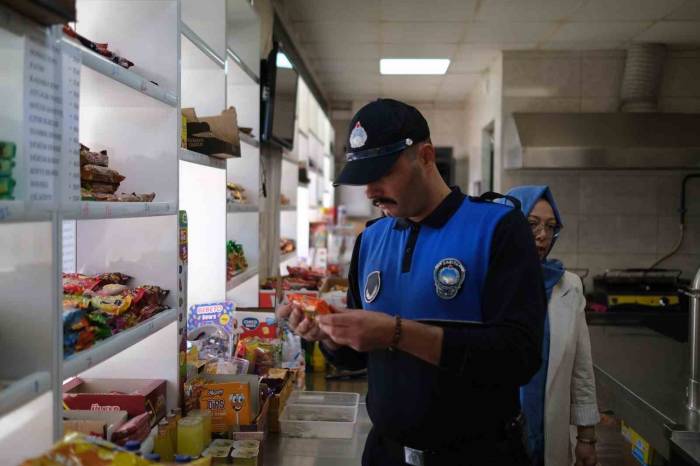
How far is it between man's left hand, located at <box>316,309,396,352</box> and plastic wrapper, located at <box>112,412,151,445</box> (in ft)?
2.32

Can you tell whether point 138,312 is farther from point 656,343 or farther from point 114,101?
point 656,343

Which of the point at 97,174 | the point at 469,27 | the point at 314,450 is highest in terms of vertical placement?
the point at 469,27

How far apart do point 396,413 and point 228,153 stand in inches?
56.7

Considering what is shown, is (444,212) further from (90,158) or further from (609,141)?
(609,141)

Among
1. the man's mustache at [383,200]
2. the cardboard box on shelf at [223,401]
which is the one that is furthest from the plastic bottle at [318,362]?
the man's mustache at [383,200]

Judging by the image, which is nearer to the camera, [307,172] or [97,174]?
[97,174]

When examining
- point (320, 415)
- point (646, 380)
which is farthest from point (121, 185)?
point (646, 380)

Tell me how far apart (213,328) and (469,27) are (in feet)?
12.0

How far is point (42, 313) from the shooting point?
127cm

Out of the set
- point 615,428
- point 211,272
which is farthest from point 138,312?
point 615,428

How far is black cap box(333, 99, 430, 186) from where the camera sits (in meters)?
1.50

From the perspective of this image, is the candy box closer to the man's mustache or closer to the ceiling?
the man's mustache

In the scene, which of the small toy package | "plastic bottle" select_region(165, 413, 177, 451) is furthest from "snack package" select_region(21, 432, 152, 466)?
the small toy package

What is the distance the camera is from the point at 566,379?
235 centimetres
